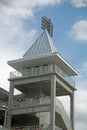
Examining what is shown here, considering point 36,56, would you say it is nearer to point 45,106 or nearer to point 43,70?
point 43,70

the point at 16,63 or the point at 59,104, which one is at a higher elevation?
the point at 16,63

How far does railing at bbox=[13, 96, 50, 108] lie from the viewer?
6381 cm

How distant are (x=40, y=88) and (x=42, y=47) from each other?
6506mm

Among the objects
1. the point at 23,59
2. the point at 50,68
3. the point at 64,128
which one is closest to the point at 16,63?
the point at 23,59

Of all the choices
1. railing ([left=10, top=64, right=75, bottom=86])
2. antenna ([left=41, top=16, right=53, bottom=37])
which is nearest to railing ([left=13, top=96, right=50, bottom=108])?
railing ([left=10, top=64, right=75, bottom=86])

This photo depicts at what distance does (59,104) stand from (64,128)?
4.12 m

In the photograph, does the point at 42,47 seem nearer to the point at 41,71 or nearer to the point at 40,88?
the point at 41,71

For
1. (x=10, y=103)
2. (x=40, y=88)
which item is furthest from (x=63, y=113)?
(x=10, y=103)

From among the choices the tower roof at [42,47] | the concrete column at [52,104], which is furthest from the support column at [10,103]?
the concrete column at [52,104]

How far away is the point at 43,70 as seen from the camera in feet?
216

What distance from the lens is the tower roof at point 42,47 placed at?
68.4m

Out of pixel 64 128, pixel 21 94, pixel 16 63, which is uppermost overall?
pixel 16 63

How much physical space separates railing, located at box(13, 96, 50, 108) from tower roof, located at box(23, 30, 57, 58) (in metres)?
7.08

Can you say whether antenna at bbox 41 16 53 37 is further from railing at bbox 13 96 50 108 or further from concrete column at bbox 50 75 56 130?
railing at bbox 13 96 50 108
